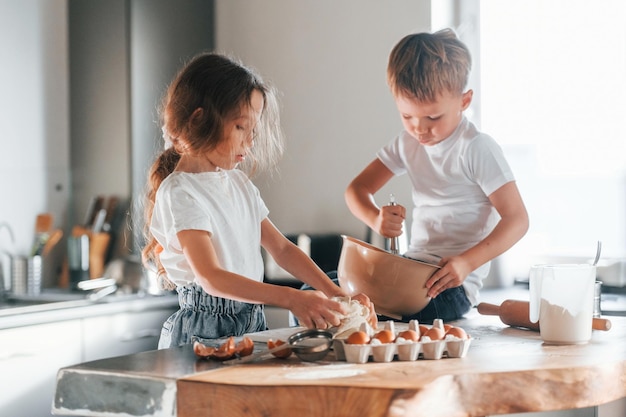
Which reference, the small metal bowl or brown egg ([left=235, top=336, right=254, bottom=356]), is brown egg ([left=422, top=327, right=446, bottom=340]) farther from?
brown egg ([left=235, top=336, right=254, bottom=356])

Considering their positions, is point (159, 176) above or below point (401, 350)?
above

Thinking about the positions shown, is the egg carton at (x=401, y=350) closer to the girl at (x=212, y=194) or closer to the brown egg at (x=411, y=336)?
the brown egg at (x=411, y=336)

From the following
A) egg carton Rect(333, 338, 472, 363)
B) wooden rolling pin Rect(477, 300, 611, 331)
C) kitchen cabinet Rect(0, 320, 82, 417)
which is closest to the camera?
egg carton Rect(333, 338, 472, 363)

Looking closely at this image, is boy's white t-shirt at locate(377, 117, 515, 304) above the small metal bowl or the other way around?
above

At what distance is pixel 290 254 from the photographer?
1.67 m

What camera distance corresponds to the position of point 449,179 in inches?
69.2

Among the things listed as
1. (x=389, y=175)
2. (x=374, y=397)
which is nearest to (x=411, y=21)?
(x=389, y=175)

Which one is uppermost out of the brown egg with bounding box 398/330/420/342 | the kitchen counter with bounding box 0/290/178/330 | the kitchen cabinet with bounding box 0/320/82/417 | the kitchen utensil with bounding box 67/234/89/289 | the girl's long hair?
the girl's long hair

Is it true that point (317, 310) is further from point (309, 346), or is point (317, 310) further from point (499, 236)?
point (499, 236)

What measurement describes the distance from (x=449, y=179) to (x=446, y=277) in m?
0.30

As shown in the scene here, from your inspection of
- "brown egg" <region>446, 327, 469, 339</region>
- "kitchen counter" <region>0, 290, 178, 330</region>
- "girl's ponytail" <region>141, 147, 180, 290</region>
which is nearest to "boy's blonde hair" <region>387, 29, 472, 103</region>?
"girl's ponytail" <region>141, 147, 180, 290</region>

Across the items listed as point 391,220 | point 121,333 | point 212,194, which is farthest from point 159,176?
point 121,333

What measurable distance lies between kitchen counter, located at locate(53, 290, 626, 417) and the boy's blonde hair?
0.60 meters

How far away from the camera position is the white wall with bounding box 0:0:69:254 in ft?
9.15
